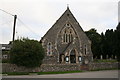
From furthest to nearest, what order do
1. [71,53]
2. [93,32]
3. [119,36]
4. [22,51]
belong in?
[93,32] < [71,53] < [119,36] < [22,51]

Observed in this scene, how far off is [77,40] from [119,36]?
1230cm

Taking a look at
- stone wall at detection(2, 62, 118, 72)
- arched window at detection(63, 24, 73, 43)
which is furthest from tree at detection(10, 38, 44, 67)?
arched window at detection(63, 24, 73, 43)

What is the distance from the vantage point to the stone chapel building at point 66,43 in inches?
1954

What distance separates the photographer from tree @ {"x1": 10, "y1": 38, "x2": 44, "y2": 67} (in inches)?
1373

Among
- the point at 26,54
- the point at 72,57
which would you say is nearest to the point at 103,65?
the point at 72,57

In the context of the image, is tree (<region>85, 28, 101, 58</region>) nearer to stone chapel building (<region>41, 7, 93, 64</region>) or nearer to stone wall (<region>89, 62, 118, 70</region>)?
stone chapel building (<region>41, 7, 93, 64</region>)

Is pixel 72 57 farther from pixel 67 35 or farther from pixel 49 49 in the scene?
pixel 49 49

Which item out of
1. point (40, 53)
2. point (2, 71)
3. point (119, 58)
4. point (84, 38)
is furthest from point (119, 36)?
point (2, 71)

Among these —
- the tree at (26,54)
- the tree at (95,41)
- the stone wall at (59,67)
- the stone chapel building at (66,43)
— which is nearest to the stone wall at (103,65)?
the stone wall at (59,67)

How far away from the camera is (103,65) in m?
44.1

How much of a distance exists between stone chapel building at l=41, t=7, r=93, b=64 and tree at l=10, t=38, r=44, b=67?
13.5 metres

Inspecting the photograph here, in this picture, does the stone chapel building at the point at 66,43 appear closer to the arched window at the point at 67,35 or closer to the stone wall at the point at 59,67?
the arched window at the point at 67,35

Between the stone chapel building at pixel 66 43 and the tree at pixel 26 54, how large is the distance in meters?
13.5

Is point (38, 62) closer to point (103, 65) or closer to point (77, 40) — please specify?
point (103, 65)
